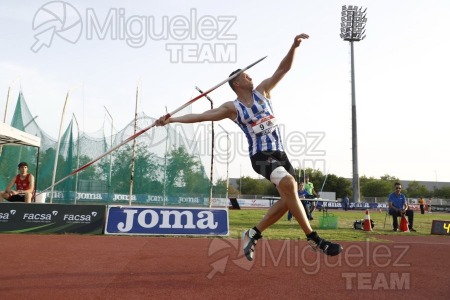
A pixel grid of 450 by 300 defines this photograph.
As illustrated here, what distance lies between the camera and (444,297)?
3762 millimetres

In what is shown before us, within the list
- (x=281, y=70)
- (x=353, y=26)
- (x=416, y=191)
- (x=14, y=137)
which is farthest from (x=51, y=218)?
(x=416, y=191)

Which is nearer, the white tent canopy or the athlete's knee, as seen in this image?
the athlete's knee

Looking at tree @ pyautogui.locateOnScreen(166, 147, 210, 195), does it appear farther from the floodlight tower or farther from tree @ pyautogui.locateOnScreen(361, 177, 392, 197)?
tree @ pyautogui.locateOnScreen(361, 177, 392, 197)

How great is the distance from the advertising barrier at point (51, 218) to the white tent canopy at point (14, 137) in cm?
228

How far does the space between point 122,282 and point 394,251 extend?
5.03 meters

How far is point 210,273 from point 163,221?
487 centimetres

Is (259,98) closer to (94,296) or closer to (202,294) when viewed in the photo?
(202,294)

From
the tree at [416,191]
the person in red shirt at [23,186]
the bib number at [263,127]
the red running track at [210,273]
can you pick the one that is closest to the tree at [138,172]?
the person in red shirt at [23,186]

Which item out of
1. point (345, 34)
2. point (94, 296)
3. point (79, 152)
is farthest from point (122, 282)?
point (345, 34)

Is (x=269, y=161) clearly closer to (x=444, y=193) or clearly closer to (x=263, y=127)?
(x=263, y=127)

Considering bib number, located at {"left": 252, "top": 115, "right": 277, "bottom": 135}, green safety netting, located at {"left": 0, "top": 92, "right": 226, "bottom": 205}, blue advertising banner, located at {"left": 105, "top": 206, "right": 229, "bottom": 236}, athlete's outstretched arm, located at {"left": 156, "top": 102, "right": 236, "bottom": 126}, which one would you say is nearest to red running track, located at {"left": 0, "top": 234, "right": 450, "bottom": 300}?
Answer: bib number, located at {"left": 252, "top": 115, "right": 277, "bottom": 135}

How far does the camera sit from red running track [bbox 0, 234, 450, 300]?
12.3ft

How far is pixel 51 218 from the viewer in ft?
31.4

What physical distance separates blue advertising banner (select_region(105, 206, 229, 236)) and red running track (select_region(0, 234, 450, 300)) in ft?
7.25
